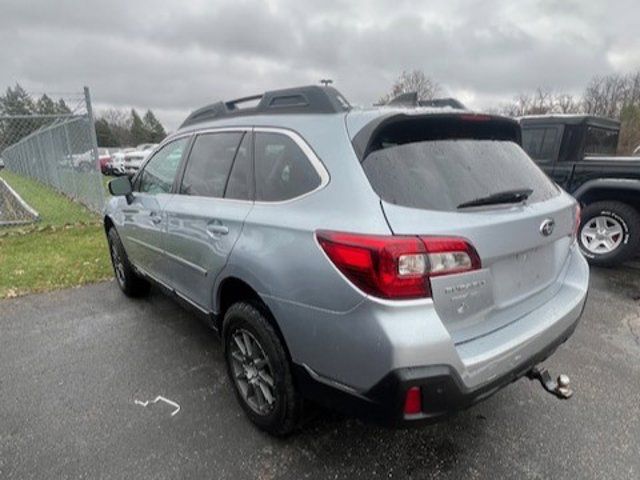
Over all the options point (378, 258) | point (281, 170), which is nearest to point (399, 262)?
point (378, 258)

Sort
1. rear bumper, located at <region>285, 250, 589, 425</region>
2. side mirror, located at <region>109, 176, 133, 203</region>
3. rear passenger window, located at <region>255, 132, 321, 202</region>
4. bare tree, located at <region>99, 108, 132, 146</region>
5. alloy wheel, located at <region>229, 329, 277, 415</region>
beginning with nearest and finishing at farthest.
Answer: rear bumper, located at <region>285, 250, 589, 425</region>
rear passenger window, located at <region>255, 132, 321, 202</region>
alloy wheel, located at <region>229, 329, 277, 415</region>
side mirror, located at <region>109, 176, 133, 203</region>
bare tree, located at <region>99, 108, 132, 146</region>

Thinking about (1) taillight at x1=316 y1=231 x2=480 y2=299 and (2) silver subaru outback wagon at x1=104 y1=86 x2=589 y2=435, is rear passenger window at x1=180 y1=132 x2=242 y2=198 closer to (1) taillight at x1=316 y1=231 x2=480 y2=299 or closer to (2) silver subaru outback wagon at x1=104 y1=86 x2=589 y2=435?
(2) silver subaru outback wagon at x1=104 y1=86 x2=589 y2=435

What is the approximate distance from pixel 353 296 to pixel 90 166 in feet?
32.3

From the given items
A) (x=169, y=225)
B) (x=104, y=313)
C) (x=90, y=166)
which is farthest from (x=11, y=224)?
(x=169, y=225)

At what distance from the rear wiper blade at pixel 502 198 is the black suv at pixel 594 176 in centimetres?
404

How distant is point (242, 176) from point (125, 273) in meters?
2.68

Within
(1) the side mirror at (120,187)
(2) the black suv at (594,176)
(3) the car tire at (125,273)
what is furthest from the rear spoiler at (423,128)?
(2) the black suv at (594,176)

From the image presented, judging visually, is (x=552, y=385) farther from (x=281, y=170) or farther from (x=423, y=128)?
(x=281, y=170)

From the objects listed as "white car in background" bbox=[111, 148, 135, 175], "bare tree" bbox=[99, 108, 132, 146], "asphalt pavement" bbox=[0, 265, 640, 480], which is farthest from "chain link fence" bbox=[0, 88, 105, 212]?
"bare tree" bbox=[99, 108, 132, 146]

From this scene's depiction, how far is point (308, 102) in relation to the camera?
222 cm

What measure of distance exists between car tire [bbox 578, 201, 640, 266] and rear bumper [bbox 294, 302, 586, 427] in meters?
4.48

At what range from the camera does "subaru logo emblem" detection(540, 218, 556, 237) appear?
6.74ft

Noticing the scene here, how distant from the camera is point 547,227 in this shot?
209 cm

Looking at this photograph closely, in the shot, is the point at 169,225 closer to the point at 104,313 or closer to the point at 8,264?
the point at 104,313
